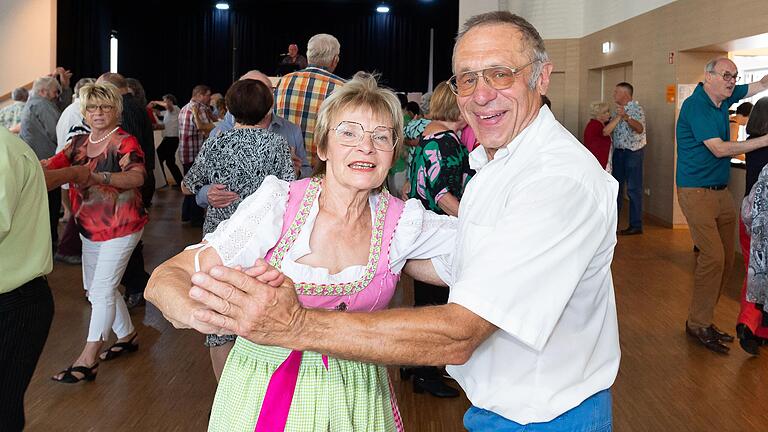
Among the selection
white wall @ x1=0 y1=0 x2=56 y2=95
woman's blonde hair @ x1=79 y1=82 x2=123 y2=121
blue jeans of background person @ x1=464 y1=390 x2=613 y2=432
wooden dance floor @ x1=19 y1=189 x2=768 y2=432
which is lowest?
wooden dance floor @ x1=19 y1=189 x2=768 y2=432

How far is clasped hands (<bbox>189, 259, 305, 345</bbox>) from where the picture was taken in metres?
1.38

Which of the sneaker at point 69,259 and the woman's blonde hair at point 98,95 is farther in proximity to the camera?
the sneaker at point 69,259

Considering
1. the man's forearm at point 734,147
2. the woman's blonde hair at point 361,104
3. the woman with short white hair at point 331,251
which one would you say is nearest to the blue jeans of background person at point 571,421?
the woman with short white hair at point 331,251

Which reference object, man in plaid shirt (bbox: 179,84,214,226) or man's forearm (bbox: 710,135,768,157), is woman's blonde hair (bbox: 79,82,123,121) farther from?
man in plaid shirt (bbox: 179,84,214,226)

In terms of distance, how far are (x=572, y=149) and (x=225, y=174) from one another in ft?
8.64

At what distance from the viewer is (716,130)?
5633mm

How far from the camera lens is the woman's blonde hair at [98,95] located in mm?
4496

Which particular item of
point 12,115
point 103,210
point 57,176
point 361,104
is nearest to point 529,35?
point 361,104

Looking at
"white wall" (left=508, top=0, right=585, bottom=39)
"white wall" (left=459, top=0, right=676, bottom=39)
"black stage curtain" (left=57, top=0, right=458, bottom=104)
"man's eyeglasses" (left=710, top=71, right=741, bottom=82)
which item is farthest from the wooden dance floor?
"black stage curtain" (left=57, top=0, right=458, bottom=104)

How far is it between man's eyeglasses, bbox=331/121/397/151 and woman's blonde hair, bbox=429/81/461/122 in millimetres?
2265

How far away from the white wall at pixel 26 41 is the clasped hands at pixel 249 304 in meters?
11.6

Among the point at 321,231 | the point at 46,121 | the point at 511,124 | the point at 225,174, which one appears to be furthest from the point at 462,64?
the point at 46,121

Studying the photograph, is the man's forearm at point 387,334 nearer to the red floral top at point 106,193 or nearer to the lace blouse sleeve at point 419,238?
the lace blouse sleeve at point 419,238

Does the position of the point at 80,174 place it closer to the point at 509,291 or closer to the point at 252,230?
the point at 252,230
